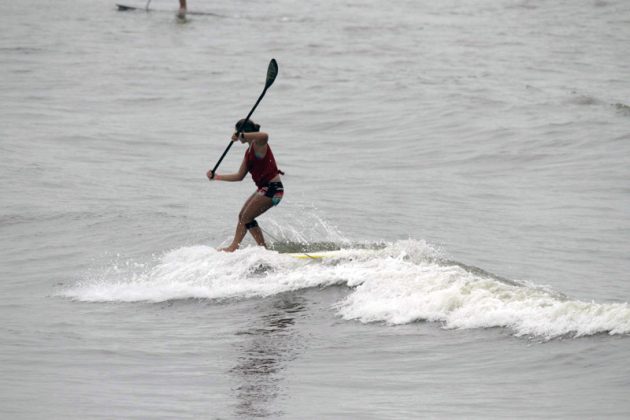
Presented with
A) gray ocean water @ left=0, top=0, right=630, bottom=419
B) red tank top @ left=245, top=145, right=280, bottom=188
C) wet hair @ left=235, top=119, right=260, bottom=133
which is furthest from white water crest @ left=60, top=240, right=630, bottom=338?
wet hair @ left=235, top=119, right=260, bottom=133

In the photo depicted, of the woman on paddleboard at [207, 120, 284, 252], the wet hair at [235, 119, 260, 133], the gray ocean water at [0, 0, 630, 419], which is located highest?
the wet hair at [235, 119, 260, 133]

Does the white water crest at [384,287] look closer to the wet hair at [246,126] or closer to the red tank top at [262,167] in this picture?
the red tank top at [262,167]

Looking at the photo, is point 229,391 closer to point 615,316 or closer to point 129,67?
point 615,316

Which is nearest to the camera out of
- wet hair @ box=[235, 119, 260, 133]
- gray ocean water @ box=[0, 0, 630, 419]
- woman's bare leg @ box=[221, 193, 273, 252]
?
gray ocean water @ box=[0, 0, 630, 419]

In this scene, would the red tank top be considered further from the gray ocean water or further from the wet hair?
the gray ocean water

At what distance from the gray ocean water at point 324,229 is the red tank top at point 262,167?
100cm

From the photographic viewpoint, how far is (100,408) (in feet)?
29.5

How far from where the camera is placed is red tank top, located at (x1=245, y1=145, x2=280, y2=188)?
44.3ft

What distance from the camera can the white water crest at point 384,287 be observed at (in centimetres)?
1065

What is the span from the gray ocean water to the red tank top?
3.29 feet

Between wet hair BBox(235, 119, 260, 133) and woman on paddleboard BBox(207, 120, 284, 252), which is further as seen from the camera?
woman on paddleboard BBox(207, 120, 284, 252)

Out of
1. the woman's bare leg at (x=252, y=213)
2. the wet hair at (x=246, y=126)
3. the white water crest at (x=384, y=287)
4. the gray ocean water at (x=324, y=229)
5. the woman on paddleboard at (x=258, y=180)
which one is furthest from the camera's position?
the woman's bare leg at (x=252, y=213)

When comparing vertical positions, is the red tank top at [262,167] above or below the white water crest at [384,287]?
above

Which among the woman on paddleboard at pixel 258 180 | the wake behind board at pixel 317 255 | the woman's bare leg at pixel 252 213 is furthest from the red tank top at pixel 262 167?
the wake behind board at pixel 317 255
